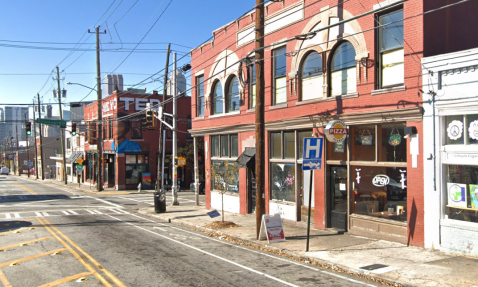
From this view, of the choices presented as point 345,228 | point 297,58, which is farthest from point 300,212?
point 297,58

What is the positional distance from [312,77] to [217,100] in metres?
7.98

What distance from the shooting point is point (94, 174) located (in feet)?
168

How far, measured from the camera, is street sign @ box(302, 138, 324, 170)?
11.9 metres

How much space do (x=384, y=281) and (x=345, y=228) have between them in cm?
566

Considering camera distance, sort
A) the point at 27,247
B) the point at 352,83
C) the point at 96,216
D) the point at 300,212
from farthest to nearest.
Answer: the point at 96,216
the point at 300,212
the point at 352,83
the point at 27,247

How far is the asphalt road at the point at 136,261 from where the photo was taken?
9.00 m

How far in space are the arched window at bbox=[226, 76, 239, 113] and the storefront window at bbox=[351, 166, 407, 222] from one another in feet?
28.6

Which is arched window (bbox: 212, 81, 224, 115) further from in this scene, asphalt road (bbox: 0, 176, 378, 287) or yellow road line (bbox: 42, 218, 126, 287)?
yellow road line (bbox: 42, 218, 126, 287)

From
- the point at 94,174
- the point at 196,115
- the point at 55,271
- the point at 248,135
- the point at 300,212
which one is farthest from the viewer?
the point at 94,174

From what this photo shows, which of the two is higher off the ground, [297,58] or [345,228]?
[297,58]

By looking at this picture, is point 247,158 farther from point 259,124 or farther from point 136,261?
point 136,261

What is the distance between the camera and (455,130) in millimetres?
10953

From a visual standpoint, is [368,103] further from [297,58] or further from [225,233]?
[225,233]

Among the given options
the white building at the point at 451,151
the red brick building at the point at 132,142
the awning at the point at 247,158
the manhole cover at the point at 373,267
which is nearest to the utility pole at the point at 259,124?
the awning at the point at 247,158
